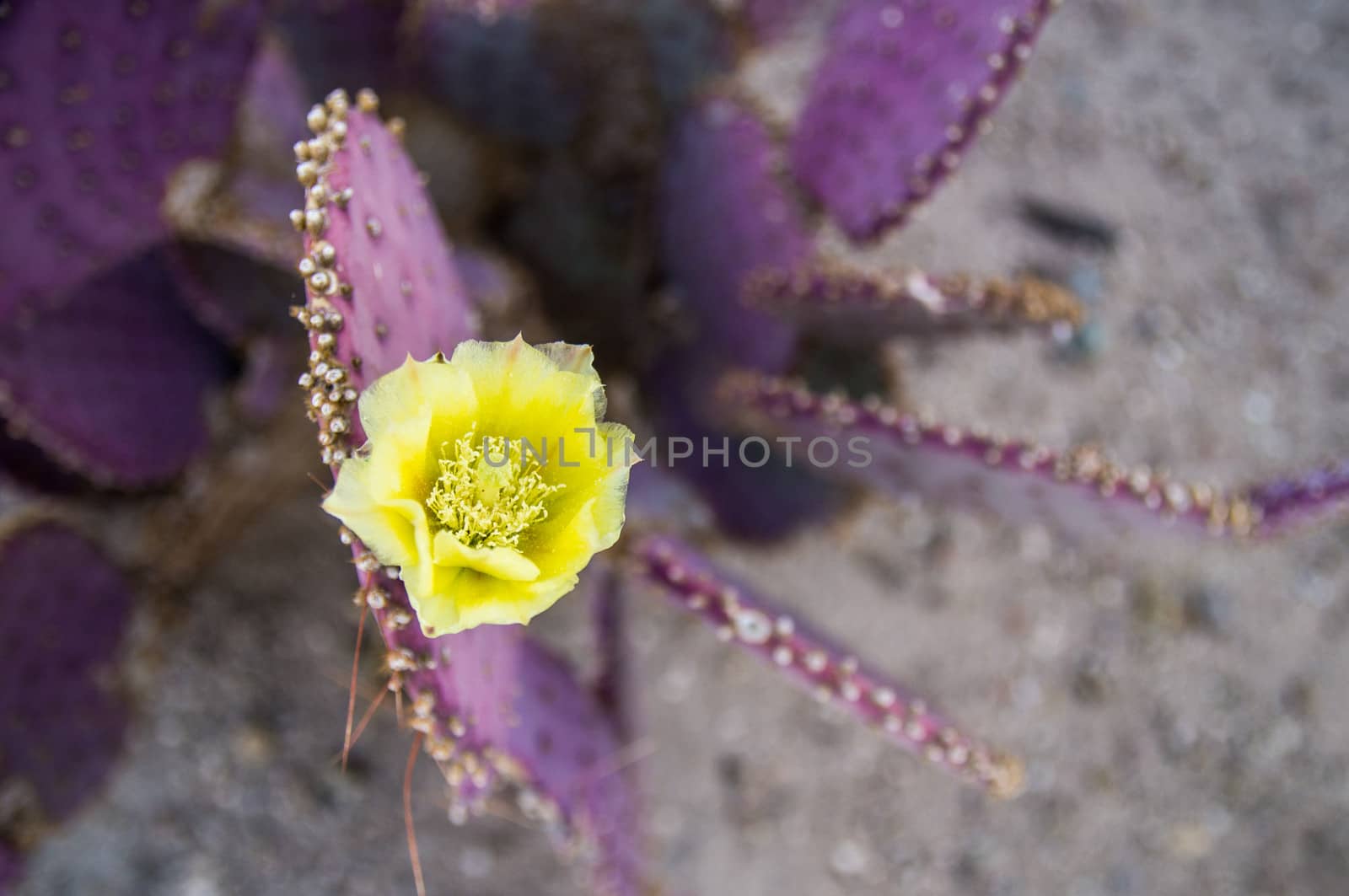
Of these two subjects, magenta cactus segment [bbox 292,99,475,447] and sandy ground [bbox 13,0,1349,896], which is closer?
magenta cactus segment [bbox 292,99,475,447]

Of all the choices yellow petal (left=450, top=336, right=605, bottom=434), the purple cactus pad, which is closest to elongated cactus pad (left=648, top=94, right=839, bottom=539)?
the purple cactus pad

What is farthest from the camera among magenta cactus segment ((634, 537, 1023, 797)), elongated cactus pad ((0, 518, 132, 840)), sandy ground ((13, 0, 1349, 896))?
sandy ground ((13, 0, 1349, 896))

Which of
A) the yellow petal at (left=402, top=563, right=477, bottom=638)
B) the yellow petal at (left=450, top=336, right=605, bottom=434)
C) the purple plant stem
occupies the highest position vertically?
the yellow petal at (left=450, top=336, right=605, bottom=434)

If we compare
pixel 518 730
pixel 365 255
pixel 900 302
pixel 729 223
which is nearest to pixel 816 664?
pixel 518 730

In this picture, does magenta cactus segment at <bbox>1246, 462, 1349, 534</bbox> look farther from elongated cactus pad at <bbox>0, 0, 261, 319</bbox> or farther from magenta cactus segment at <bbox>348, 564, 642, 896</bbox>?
elongated cactus pad at <bbox>0, 0, 261, 319</bbox>

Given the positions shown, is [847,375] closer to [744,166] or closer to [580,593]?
[744,166]

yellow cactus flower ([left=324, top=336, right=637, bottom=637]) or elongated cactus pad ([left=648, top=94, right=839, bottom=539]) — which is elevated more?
yellow cactus flower ([left=324, top=336, right=637, bottom=637])

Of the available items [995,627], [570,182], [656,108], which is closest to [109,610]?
[570,182]
